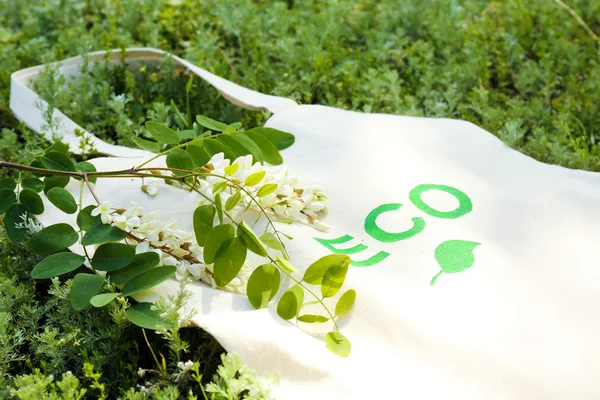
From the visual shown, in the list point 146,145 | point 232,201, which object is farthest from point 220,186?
point 146,145

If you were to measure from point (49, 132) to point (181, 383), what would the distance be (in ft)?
3.85

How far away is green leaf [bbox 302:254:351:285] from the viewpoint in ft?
4.80

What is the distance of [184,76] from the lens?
2613 mm

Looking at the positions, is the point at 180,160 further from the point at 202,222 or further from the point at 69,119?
the point at 69,119

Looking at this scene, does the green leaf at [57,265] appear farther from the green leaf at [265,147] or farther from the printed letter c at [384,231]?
the printed letter c at [384,231]

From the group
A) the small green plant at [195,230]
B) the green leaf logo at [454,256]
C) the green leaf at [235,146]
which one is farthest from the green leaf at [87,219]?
the green leaf logo at [454,256]

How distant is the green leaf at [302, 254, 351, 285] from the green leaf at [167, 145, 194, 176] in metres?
0.39

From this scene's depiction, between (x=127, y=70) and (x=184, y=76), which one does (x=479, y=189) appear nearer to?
(x=184, y=76)

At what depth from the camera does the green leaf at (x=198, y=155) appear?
165 centimetres

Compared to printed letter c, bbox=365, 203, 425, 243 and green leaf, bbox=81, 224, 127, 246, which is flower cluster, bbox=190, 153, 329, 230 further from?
green leaf, bbox=81, 224, 127, 246

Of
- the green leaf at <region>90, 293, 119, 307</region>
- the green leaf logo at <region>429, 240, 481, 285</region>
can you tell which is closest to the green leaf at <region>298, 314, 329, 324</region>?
the green leaf logo at <region>429, 240, 481, 285</region>

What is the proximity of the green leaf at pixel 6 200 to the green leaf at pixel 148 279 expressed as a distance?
1.34 feet

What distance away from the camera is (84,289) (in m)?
1.47

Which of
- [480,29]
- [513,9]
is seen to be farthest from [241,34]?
[513,9]
